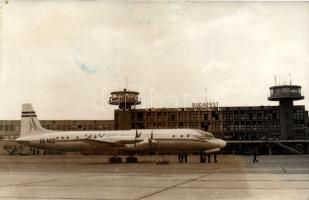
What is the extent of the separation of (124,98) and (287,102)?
37.1 m

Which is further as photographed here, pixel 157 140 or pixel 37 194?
pixel 157 140

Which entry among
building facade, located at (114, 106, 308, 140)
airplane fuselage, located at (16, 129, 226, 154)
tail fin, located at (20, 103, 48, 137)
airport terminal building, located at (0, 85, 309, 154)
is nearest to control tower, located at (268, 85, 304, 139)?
airport terminal building, located at (0, 85, 309, 154)

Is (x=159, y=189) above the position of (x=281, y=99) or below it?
below

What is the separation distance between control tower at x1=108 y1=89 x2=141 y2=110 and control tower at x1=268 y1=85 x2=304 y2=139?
32.5 m

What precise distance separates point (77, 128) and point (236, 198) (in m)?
107

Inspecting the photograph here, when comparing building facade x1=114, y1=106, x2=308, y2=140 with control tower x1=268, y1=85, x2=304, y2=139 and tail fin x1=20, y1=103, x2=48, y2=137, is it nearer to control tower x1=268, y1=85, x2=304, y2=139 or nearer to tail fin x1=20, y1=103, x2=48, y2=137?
control tower x1=268, y1=85, x2=304, y2=139

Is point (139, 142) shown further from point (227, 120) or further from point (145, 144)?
point (227, 120)

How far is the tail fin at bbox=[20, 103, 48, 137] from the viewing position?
163 feet

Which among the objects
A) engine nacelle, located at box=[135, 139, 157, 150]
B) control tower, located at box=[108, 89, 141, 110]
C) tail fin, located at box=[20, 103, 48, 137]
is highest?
control tower, located at box=[108, 89, 141, 110]

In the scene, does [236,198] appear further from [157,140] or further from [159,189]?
[157,140]

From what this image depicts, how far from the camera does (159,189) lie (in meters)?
13.9

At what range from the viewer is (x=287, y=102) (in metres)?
82.2

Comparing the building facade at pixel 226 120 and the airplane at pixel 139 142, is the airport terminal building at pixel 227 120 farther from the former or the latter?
the airplane at pixel 139 142

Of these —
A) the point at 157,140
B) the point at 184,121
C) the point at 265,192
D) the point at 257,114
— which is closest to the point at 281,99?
the point at 257,114
